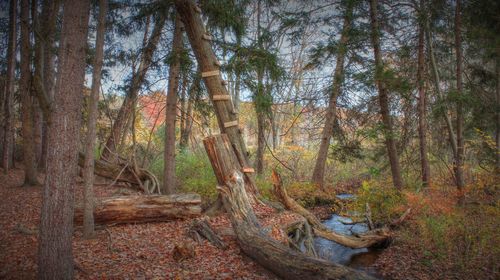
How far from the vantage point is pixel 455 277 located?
564 centimetres

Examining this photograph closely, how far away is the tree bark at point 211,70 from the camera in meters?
7.90

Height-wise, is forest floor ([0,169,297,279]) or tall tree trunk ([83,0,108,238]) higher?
tall tree trunk ([83,0,108,238])

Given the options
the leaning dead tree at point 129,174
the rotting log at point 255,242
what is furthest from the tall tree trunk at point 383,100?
the leaning dead tree at point 129,174

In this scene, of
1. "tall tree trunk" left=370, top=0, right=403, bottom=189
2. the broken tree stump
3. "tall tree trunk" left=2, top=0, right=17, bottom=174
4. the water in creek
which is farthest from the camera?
"tall tree trunk" left=2, top=0, right=17, bottom=174

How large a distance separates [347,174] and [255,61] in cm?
1207

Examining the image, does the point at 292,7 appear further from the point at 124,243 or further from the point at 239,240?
the point at 124,243

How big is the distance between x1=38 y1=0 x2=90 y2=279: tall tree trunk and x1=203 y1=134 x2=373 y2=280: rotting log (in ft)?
9.53

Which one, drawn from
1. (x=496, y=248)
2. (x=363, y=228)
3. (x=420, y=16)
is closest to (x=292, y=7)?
(x=420, y=16)

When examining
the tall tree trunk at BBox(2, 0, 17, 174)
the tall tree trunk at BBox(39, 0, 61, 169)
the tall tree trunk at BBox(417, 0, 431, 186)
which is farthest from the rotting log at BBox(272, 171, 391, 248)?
the tall tree trunk at BBox(2, 0, 17, 174)

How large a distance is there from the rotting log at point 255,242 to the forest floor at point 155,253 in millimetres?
287

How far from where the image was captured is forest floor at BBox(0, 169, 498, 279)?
465 cm

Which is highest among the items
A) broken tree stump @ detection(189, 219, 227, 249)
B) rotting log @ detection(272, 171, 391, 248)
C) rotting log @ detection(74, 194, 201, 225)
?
rotting log @ detection(74, 194, 201, 225)

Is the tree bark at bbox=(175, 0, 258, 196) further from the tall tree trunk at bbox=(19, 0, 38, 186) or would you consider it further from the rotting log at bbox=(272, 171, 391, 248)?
the tall tree trunk at bbox=(19, 0, 38, 186)

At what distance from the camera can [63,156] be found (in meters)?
3.72
